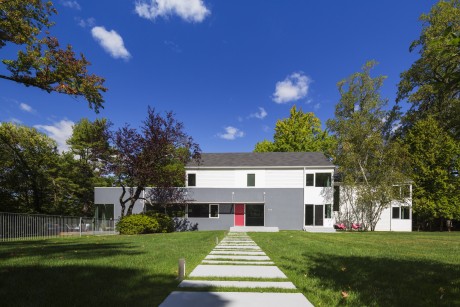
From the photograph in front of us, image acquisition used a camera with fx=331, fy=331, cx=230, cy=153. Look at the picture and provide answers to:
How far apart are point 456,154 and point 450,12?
474 inches

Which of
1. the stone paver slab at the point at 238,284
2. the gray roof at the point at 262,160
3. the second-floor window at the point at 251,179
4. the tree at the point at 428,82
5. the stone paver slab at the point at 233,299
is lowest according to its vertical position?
the stone paver slab at the point at 238,284

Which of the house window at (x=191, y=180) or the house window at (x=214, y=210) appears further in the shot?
the house window at (x=191, y=180)

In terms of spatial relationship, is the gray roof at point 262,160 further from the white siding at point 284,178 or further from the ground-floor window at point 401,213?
the ground-floor window at point 401,213

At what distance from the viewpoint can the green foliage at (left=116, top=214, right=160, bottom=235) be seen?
20359 mm

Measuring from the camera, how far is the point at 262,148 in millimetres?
46906

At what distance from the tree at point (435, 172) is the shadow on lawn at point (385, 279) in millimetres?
22040

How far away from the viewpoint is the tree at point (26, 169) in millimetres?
33062

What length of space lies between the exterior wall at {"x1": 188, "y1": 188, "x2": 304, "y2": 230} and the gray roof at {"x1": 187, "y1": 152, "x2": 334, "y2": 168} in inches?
89.0

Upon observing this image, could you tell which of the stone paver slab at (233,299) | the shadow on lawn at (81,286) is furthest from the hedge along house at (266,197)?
the stone paver slab at (233,299)

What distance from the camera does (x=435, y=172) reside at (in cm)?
2728

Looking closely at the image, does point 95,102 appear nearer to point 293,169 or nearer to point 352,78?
point 293,169

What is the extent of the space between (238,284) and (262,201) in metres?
22.2

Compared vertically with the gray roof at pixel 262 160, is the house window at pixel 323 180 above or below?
below

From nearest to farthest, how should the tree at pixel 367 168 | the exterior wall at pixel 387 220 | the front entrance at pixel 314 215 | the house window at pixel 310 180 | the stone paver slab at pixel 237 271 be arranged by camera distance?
the stone paver slab at pixel 237 271 → the tree at pixel 367 168 → the front entrance at pixel 314 215 → the house window at pixel 310 180 → the exterior wall at pixel 387 220
